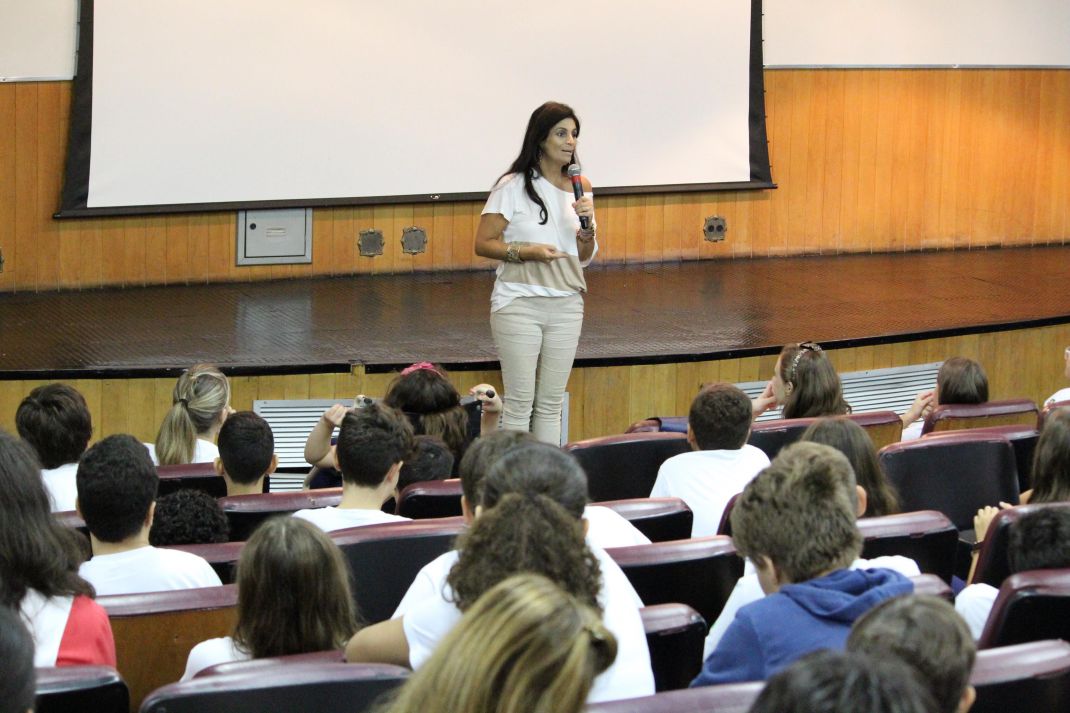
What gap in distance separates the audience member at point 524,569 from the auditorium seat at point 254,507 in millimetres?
983

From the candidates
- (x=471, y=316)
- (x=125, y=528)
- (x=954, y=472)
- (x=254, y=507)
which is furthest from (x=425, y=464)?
(x=471, y=316)

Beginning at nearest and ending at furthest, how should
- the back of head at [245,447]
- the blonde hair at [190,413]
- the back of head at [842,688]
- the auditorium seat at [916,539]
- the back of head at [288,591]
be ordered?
the back of head at [842,688], the back of head at [288,591], the auditorium seat at [916,539], the back of head at [245,447], the blonde hair at [190,413]

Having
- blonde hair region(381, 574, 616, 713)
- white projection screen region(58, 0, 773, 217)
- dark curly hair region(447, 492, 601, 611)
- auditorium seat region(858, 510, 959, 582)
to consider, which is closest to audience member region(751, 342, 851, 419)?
auditorium seat region(858, 510, 959, 582)

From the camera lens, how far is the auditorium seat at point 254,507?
10.1ft

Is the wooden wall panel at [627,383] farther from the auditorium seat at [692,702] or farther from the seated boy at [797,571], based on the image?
the auditorium seat at [692,702]

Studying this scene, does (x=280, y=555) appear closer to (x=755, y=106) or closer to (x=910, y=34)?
(x=755, y=106)

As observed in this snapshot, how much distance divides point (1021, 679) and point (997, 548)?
93cm

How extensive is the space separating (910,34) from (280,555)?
745 cm

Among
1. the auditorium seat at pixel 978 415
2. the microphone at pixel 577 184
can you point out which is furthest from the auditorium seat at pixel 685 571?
the microphone at pixel 577 184

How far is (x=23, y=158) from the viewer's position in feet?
22.5

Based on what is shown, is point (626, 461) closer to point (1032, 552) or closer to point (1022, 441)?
point (1022, 441)

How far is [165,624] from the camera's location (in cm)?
225

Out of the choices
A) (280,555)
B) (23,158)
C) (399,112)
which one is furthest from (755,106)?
(280,555)

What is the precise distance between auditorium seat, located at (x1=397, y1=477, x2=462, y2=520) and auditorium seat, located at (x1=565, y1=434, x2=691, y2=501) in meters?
0.59
